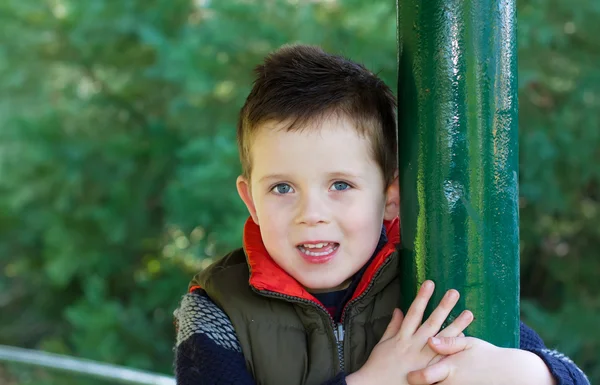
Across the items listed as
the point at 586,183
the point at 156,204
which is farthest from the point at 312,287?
the point at 156,204

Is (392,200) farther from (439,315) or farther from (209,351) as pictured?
(209,351)

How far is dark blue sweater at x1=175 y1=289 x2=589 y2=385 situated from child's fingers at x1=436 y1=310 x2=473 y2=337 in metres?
Answer: 0.20

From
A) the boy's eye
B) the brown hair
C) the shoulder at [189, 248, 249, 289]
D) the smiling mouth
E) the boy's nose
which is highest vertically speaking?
the brown hair

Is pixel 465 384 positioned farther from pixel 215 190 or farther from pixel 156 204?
pixel 156 204

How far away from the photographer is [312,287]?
1444 mm

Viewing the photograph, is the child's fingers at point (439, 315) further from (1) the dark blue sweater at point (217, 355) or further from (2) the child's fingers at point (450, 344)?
(1) the dark blue sweater at point (217, 355)

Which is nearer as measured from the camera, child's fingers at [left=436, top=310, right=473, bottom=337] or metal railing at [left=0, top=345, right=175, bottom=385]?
child's fingers at [left=436, top=310, right=473, bottom=337]

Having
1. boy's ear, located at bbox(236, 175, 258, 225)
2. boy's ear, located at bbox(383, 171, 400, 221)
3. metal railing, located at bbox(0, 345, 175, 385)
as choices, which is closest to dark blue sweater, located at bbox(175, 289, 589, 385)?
boy's ear, located at bbox(236, 175, 258, 225)

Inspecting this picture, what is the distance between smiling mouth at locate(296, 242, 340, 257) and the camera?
1.40 metres

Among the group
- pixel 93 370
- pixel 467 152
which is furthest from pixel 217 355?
pixel 93 370

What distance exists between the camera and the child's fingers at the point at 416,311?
1264 mm

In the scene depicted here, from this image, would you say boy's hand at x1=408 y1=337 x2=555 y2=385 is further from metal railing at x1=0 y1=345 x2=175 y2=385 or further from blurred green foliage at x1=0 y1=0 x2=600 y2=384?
blurred green foliage at x1=0 y1=0 x2=600 y2=384

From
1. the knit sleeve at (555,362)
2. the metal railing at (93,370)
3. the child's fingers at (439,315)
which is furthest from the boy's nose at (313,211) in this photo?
the metal railing at (93,370)

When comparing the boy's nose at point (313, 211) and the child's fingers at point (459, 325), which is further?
the boy's nose at point (313, 211)
